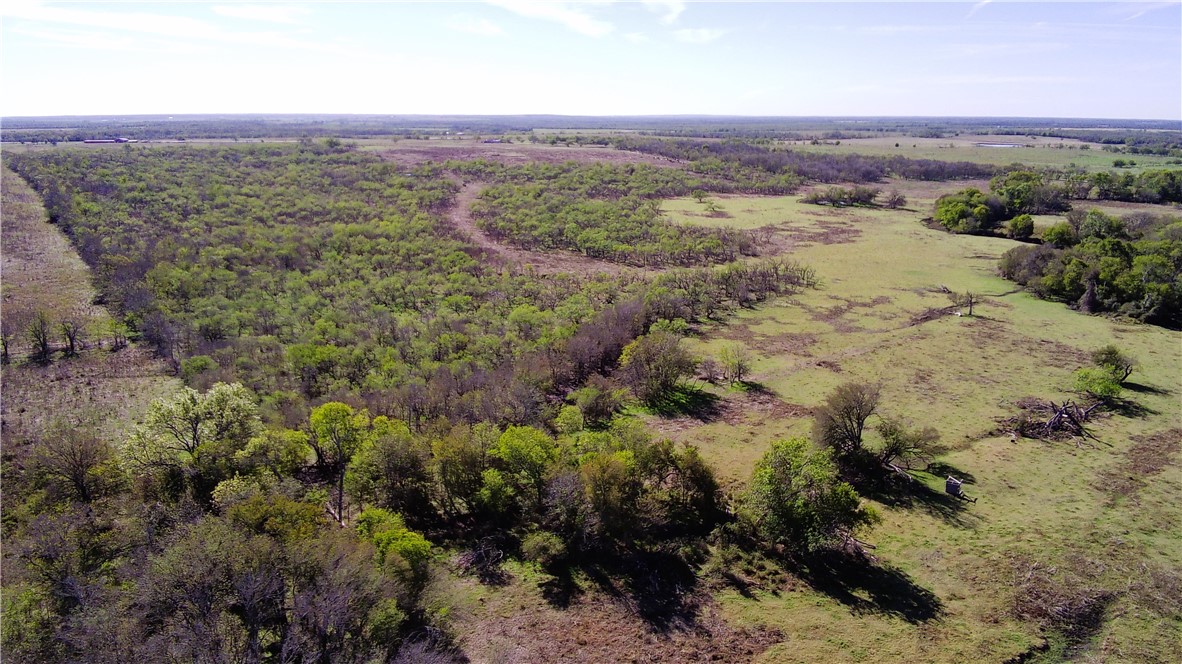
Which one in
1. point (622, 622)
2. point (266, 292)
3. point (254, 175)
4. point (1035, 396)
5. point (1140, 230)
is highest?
point (254, 175)

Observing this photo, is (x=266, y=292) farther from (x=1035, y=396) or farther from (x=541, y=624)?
(x=1035, y=396)

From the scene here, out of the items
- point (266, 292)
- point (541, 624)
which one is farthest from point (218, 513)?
point (266, 292)

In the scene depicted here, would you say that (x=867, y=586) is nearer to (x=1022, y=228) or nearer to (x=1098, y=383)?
(x=1098, y=383)

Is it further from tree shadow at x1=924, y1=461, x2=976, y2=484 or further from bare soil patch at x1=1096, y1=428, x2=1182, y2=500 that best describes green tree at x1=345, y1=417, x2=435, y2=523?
bare soil patch at x1=1096, y1=428, x2=1182, y2=500

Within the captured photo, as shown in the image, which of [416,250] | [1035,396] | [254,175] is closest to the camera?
[1035,396]

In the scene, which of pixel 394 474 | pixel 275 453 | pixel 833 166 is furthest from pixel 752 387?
pixel 833 166

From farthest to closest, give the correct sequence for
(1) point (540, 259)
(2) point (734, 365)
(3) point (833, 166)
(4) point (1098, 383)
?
1. (3) point (833, 166)
2. (1) point (540, 259)
3. (2) point (734, 365)
4. (4) point (1098, 383)
